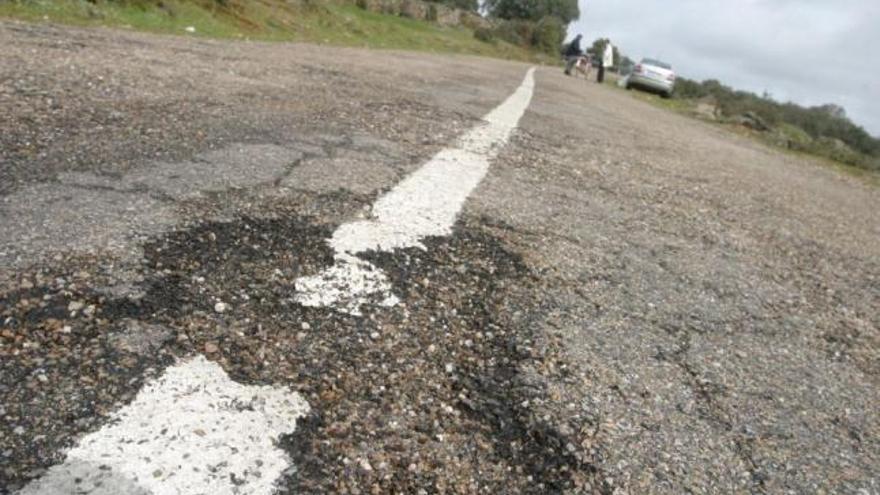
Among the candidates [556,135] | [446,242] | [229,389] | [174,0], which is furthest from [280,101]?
[174,0]

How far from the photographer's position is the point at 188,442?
4.45 ft

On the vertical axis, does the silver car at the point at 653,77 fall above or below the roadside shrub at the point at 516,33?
below

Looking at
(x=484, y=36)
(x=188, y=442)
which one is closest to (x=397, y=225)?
A: (x=188, y=442)

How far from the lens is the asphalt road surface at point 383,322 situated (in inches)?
56.1

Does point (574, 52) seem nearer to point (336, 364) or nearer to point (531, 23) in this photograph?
point (336, 364)

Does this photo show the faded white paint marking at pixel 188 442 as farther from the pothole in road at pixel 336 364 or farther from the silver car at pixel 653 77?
the silver car at pixel 653 77

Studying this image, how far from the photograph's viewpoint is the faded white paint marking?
1229 millimetres

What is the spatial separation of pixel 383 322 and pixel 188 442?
2.38 ft

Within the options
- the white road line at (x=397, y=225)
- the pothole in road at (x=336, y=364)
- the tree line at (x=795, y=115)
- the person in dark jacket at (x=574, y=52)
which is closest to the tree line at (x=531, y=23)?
the tree line at (x=795, y=115)

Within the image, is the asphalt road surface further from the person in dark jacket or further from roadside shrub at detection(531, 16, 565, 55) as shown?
roadside shrub at detection(531, 16, 565, 55)

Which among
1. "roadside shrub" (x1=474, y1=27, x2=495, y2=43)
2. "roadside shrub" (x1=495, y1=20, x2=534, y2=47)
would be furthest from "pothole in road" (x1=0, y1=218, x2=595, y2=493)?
"roadside shrub" (x1=495, y1=20, x2=534, y2=47)

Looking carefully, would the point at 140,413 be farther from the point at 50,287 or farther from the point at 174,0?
the point at 174,0

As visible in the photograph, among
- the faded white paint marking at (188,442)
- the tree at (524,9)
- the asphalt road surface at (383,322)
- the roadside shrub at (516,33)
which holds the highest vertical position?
the tree at (524,9)

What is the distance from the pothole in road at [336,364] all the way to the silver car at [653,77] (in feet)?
78.3
